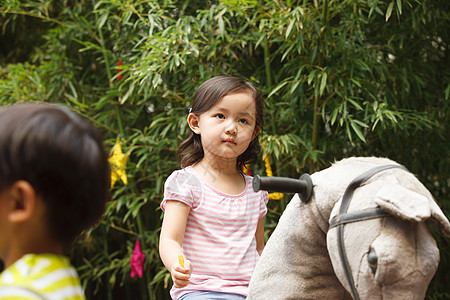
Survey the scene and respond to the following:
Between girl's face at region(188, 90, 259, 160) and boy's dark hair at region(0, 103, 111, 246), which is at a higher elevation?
boy's dark hair at region(0, 103, 111, 246)

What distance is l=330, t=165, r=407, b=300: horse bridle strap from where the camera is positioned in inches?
31.3

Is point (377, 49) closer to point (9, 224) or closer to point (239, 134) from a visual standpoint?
point (239, 134)

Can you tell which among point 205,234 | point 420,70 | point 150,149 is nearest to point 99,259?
point 150,149

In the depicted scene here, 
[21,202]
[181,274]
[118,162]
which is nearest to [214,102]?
[181,274]

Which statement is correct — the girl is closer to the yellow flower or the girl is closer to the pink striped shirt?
the pink striped shirt

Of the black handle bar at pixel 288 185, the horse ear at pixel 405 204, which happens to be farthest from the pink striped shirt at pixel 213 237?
the horse ear at pixel 405 204

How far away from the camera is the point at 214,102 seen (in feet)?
4.64

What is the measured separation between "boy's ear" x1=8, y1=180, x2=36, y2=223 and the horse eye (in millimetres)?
471

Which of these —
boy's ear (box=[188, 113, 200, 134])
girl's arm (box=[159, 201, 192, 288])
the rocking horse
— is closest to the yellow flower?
boy's ear (box=[188, 113, 200, 134])

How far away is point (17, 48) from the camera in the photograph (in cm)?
347

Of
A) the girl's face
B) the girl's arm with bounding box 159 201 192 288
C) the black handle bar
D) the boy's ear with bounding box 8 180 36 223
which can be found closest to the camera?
the boy's ear with bounding box 8 180 36 223

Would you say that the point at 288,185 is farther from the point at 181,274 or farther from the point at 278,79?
the point at 278,79

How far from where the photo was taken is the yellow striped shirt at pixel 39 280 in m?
0.68

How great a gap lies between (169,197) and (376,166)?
0.63 m
